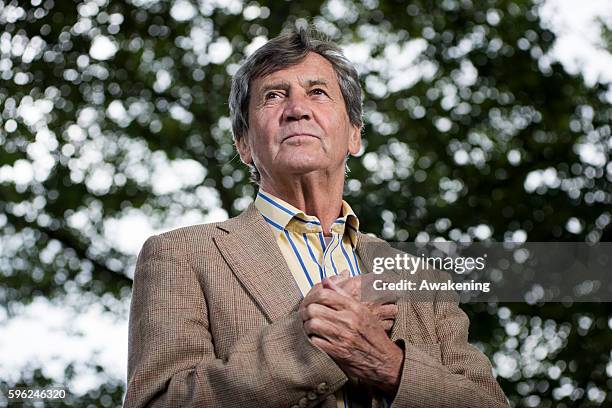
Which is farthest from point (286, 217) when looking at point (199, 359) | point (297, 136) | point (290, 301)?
point (199, 359)

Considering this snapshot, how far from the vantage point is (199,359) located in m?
2.33

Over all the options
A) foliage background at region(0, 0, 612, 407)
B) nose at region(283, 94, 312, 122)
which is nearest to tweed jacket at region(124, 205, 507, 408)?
nose at region(283, 94, 312, 122)

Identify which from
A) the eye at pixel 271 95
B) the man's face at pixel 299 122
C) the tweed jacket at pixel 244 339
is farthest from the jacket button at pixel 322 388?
the eye at pixel 271 95

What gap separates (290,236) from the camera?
2.75m

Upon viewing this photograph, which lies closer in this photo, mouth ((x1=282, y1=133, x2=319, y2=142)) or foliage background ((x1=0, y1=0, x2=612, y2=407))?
mouth ((x1=282, y1=133, x2=319, y2=142))

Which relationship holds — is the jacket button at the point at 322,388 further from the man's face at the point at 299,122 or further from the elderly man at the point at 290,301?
the man's face at the point at 299,122

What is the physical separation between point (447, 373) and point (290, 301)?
16.4 inches

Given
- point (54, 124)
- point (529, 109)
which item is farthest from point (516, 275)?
point (54, 124)

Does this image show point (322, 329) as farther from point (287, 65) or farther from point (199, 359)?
point (287, 65)

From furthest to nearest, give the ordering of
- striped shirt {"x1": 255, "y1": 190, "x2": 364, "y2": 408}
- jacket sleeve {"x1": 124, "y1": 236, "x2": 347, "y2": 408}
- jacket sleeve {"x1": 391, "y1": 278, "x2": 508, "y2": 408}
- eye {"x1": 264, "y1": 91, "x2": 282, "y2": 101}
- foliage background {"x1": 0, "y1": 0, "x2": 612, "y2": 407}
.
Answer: foliage background {"x1": 0, "y1": 0, "x2": 612, "y2": 407}
eye {"x1": 264, "y1": 91, "x2": 282, "y2": 101}
striped shirt {"x1": 255, "y1": 190, "x2": 364, "y2": 408}
jacket sleeve {"x1": 391, "y1": 278, "x2": 508, "y2": 408}
jacket sleeve {"x1": 124, "y1": 236, "x2": 347, "y2": 408}

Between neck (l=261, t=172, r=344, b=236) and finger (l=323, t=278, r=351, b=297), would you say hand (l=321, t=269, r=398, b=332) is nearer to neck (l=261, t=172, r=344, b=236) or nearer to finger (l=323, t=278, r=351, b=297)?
finger (l=323, t=278, r=351, b=297)

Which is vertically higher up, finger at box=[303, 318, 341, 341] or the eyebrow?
the eyebrow

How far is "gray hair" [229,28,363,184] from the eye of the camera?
116 inches

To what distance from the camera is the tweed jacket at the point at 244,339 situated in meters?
2.21
